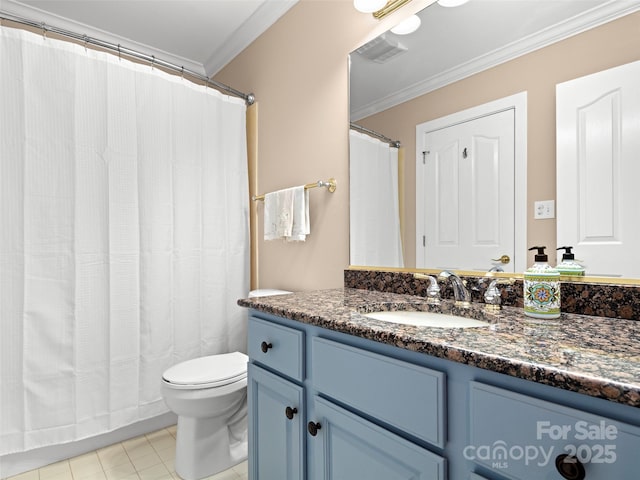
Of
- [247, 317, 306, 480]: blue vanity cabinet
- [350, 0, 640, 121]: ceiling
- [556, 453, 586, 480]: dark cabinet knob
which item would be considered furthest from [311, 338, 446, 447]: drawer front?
[350, 0, 640, 121]: ceiling

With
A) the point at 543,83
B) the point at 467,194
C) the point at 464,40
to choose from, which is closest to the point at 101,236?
the point at 467,194

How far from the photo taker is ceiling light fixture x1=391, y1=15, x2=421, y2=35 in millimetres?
1473

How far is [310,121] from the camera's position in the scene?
1.99m

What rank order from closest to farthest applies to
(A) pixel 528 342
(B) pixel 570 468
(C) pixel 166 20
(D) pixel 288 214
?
(B) pixel 570 468, (A) pixel 528 342, (D) pixel 288 214, (C) pixel 166 20

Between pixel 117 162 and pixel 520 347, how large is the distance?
1989 mm

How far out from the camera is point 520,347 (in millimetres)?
712

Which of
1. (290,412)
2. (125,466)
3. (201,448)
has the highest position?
(290,412)

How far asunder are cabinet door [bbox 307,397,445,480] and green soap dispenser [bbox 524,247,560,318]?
494mm

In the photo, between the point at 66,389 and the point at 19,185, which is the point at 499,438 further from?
the point at 19,185

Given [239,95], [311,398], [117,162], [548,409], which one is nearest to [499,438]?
[548,409]

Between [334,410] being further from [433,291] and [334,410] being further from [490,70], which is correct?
[490,70]

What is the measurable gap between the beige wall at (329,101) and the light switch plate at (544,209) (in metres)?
0.02

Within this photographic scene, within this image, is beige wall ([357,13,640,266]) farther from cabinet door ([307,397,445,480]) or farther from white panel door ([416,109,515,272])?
cabinet door ([307,397,445,480])

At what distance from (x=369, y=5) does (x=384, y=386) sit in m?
1.52
